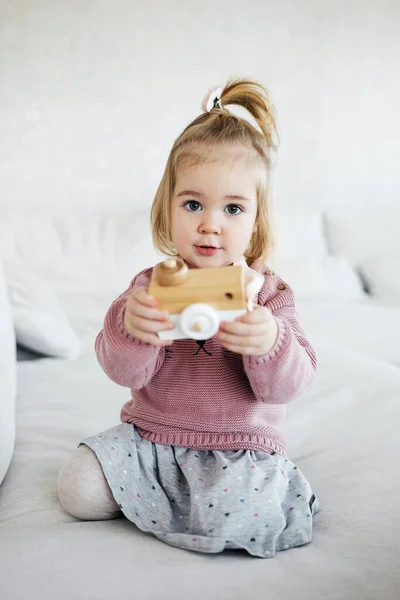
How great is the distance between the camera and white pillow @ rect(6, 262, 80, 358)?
5.59 feet

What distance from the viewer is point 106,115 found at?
8.57ft

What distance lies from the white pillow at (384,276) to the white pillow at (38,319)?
1.28 metres

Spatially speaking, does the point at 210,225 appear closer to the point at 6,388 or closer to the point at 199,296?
the point at 199,296

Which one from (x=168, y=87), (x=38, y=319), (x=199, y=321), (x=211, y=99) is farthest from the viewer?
(x=168, y=87)

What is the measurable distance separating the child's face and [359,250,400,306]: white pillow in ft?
5.46

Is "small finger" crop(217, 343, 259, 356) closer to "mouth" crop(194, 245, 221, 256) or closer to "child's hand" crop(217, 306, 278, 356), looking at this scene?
"child's hand" crop(217, 306, 278, 356)

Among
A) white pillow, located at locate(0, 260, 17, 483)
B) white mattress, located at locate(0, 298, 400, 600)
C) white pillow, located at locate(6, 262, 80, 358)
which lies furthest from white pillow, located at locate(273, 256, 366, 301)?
white pillow, located at locate(0, 260, 17, 483)

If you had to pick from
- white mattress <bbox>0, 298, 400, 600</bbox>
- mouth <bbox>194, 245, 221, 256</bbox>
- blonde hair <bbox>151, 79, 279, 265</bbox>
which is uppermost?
blonde hair <bbox>151, 79, 279, 265</bbox>

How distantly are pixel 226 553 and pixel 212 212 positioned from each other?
47cm

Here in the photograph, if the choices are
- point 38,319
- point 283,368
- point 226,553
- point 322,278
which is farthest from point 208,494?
point 322,278

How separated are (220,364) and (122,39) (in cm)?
196

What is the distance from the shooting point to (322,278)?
2504mm

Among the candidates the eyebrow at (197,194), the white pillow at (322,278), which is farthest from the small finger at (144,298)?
the white pillow at (322,278)

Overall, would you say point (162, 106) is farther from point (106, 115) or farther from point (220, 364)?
point (220, 364)
